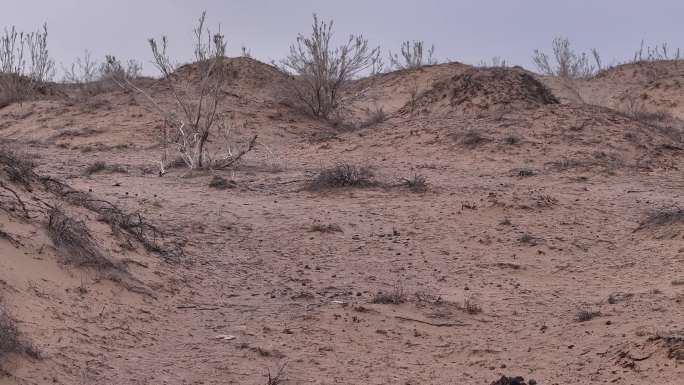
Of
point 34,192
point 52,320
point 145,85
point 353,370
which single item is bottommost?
point 353,370

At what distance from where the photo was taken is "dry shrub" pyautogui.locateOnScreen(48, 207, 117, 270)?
5715mm

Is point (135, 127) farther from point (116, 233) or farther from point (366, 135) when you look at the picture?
point (116, 233)

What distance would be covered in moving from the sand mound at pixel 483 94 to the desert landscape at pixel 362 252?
65 millimetres

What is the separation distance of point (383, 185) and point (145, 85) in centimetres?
1116

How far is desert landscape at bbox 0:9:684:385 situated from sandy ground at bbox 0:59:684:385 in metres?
0.02

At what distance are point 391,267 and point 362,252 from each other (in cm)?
48

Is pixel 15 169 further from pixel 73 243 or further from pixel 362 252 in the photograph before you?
pixel 362 252

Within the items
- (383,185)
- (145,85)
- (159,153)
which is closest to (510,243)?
(383,185)

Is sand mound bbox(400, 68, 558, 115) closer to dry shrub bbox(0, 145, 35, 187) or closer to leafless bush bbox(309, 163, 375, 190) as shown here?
leafless bush bbox(309, 163, 375, 190)

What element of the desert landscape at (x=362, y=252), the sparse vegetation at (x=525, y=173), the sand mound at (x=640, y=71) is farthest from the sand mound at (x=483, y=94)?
the sand mound at (x=640, y=71)

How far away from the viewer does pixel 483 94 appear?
48.6 feet

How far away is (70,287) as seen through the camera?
5375 mm

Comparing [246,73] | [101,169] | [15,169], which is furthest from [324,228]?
[246,73]

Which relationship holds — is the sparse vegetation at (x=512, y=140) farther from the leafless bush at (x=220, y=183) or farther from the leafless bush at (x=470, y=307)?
the leafless bush at (x=470, y=307)
